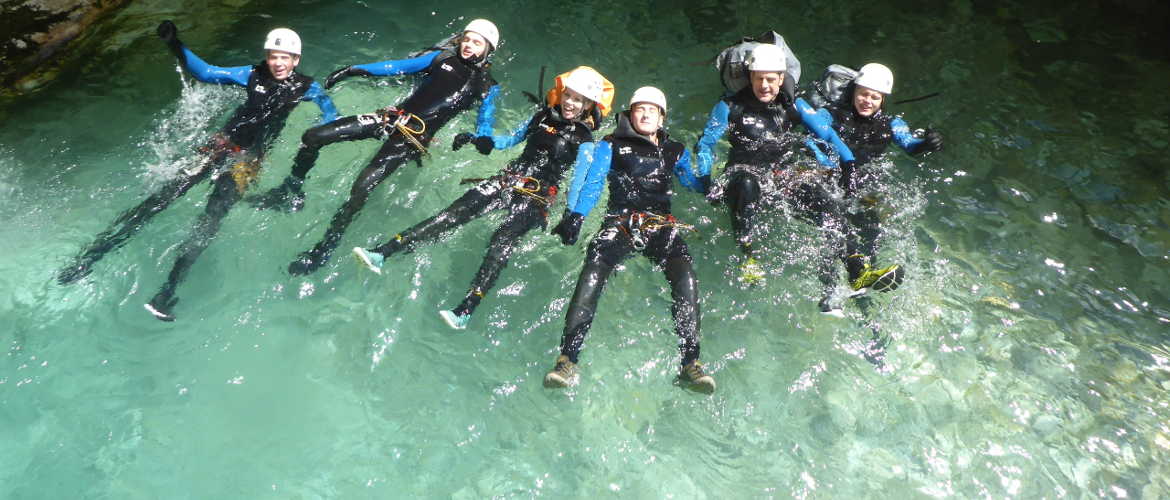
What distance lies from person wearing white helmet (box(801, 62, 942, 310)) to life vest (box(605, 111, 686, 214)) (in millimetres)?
1673

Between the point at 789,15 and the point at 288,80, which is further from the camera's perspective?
the point at 789,15

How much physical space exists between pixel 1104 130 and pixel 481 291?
7700mm

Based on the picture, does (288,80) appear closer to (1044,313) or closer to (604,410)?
(604,410)

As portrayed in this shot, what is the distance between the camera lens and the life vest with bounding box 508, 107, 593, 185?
6.30 metres

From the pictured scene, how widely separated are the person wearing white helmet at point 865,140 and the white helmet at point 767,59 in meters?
0.58

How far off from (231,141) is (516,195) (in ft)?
9.67

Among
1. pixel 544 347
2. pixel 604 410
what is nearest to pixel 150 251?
pixel 544 347

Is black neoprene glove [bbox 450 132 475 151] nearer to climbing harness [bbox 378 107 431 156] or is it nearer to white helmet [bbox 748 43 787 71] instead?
climbing harness [bbox 378 107 431 156]

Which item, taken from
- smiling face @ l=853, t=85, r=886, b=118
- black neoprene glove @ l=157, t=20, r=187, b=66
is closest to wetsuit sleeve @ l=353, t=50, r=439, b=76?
black neoprene glove @ l=157, t=20, r=187, b=66

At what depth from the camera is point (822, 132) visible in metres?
6.48

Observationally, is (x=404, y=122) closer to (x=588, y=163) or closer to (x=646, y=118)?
(x=588, y=163)

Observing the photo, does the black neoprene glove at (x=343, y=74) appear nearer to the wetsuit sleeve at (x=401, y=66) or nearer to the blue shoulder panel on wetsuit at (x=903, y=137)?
the wetsuit sleeve at (x=401, y=66)

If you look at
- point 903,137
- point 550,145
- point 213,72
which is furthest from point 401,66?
point 903,137

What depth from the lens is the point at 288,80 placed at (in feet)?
22.2
